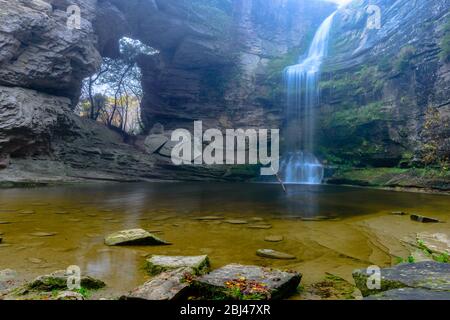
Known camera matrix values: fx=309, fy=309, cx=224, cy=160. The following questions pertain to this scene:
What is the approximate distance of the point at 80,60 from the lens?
1994cm

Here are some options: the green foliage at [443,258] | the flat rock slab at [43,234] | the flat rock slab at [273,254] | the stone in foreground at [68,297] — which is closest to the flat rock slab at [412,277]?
the green foliage at [443,258]

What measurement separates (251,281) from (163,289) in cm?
79

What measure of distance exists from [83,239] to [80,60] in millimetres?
18259

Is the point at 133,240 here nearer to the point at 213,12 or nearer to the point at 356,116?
the point at 356,116

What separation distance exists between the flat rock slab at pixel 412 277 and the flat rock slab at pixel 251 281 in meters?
0.61

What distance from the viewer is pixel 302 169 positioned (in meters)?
23.7

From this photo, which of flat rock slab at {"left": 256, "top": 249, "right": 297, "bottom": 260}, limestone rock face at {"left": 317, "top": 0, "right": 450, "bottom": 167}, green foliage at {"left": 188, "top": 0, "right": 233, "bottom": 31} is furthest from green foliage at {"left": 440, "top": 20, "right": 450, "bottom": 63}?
flat rock slab at {"left": 256, "top": 249, "right": 297, "bottom": 260}

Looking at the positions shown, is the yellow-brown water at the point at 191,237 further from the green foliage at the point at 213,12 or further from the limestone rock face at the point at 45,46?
the green foliage at the point at 213,12

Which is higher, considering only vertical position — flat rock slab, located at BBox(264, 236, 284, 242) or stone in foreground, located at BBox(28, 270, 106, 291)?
stone in foreground, located at BBox(28, 270, 106, 291)

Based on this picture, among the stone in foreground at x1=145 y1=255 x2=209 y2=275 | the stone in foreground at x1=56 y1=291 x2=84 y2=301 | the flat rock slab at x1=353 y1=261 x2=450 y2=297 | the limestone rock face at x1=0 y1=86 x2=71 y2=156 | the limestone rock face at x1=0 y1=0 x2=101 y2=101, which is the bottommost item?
the stone in foreground at x1=145 y1=255 x2=209 y2=275

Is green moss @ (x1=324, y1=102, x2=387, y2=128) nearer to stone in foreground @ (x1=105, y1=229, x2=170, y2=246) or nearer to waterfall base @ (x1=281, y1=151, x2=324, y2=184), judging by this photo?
waterfall base @ (x1=281, y1=151, x2=324, y2=184)

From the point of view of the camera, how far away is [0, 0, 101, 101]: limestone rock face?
16.6 meters

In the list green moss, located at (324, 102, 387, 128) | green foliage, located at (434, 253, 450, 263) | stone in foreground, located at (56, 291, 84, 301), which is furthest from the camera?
green moss, located at (324, 102, 387, 128)
